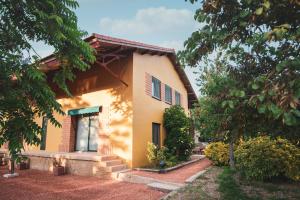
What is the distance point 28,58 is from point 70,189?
5.10m

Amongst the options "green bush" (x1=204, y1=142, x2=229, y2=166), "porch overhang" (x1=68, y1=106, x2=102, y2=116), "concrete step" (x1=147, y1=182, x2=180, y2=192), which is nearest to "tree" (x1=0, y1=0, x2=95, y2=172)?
"concrete step" (x1=147, y1=182, x2=180, y2=192)

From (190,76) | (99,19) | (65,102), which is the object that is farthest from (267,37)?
(190,76)

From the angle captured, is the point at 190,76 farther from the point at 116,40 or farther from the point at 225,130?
the point at 225,130

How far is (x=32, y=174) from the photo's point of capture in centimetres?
1161

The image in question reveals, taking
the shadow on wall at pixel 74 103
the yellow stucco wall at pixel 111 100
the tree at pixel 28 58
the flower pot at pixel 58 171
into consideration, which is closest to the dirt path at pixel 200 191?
the yellow stucco wall at pixel 111 100

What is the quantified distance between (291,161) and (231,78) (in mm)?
5773

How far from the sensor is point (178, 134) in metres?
14.6

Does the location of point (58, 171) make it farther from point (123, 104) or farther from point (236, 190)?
point (236, 190)

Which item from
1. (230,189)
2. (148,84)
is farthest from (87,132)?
(230,189)

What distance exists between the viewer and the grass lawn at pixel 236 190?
6.89 meters

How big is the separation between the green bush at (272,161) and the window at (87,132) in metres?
8.02

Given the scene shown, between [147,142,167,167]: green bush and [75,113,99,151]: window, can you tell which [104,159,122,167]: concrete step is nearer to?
[147,142,167,167]: green bush

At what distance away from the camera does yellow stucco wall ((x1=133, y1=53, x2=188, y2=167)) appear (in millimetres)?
12070

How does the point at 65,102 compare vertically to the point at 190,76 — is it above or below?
below
